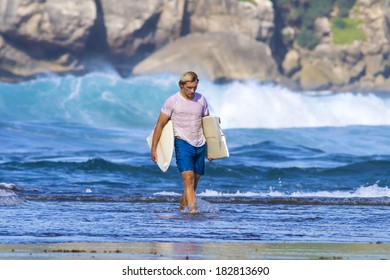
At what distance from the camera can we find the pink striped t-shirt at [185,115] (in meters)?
11.3

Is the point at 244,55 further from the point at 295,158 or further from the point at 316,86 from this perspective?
the point at 295,158

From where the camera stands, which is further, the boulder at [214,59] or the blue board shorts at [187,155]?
the boulder at [214,59]

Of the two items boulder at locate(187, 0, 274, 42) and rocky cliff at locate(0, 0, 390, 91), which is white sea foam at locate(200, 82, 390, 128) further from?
boulder at locate(187, 0, 274, 42)

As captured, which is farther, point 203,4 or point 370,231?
point 203,4

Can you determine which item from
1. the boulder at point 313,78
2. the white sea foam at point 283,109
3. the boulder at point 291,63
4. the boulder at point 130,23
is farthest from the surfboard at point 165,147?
the boulder at point 291,63

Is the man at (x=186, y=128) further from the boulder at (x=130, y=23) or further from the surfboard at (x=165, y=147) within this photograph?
the boulder at (x=130, y=23)

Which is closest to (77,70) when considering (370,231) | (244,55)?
(244,55)

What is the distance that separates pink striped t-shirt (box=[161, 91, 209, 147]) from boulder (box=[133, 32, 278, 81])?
47944 millimetres

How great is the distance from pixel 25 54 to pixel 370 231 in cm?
5261

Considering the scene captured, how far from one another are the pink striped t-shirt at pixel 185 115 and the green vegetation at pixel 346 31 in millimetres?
69282

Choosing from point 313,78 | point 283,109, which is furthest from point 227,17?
point 283,109

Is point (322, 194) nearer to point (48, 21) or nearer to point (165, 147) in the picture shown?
point (165, 147)

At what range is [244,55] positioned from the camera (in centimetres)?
6309

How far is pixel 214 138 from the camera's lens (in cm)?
1154
